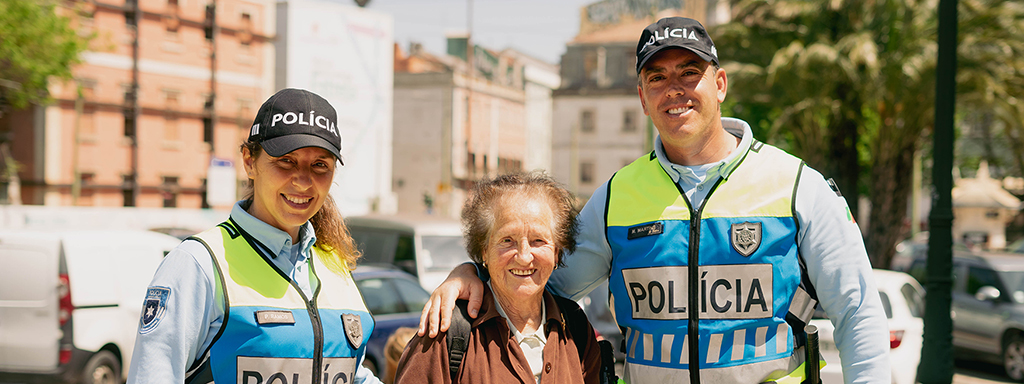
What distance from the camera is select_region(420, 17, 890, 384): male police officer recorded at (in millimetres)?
2768

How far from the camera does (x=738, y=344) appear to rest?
2.79 m

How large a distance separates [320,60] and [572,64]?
731 inches

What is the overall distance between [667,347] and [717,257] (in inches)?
13.2

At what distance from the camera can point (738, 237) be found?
9.28 feet

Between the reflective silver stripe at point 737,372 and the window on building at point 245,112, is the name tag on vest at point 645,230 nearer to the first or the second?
the reflective silver stripe at point 737,372

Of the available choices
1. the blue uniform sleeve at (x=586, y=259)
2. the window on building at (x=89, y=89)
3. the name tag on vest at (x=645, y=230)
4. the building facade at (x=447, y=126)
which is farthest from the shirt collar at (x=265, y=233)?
the building facade at (x=447, y=126)

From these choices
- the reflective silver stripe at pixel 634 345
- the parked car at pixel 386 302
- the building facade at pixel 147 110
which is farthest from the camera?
the building facade at pixel 147 110

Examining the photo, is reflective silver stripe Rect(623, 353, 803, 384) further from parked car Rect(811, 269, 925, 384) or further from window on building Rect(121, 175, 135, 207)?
window on building Rect(121, 175, 135, 207)

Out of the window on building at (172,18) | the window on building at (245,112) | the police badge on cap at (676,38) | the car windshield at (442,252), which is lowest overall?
the car windshield at (442,252)

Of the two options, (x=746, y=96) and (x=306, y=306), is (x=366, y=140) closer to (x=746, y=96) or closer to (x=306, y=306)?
(x=746, y=96)

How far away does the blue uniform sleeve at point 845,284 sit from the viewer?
273 centimetres

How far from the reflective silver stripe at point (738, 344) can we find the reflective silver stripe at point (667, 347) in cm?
19

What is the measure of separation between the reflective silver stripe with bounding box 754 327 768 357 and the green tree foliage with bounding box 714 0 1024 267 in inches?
530

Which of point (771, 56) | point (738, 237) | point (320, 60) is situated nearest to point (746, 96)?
point (771, 56)
